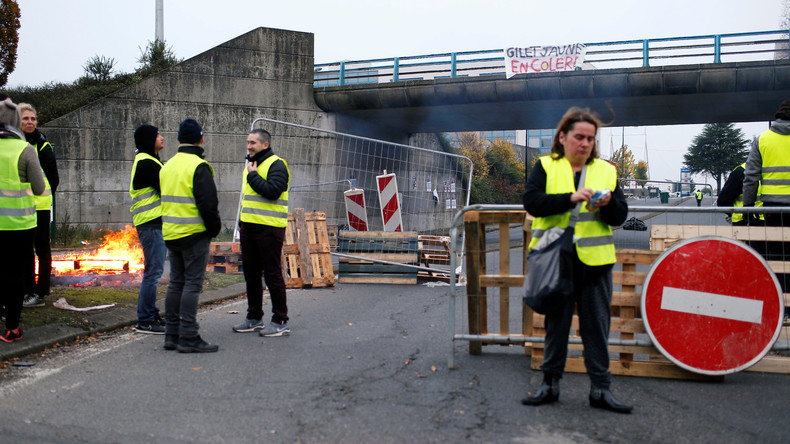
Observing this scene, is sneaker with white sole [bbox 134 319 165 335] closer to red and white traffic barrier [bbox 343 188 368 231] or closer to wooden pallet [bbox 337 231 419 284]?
wooden pallet [bbox 337 231 419 284]

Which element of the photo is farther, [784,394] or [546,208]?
[784,394]

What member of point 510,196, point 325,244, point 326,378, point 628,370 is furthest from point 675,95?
point 510,196

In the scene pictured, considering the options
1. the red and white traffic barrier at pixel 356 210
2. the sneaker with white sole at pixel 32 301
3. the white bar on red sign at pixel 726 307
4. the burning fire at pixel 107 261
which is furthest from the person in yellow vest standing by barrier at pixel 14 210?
the red and white traffic barrier at pixel 356 210

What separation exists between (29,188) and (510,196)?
4181 cm

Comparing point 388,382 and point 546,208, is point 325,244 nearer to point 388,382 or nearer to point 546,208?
point 388,382

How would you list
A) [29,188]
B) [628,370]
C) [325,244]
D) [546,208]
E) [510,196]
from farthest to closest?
[510,196] → [325,244] → [29,188] → [628,370] → [546,208]

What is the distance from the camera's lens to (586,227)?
4.14 m

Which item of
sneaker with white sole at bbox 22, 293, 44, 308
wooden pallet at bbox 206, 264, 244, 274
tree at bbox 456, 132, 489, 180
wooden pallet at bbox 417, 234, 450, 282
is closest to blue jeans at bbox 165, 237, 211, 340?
sneaker with white sole at bbox 22, 293, 44, 308

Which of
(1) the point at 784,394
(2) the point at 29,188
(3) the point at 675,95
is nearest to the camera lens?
(1) the point at 784,394

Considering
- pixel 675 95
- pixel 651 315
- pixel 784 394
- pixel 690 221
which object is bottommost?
pixel 784 394

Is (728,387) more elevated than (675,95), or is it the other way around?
(675,95)

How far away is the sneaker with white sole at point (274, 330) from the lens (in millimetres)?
6379

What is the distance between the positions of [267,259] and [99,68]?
17.0m

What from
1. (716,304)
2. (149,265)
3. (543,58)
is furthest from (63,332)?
(543,58)
